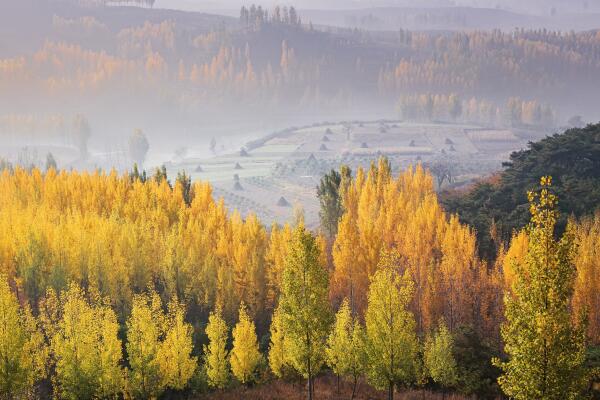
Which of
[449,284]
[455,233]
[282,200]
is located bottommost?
[282,200]

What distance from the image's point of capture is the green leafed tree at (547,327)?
26.2m

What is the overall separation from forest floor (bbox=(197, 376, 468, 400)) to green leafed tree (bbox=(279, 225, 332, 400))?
34.9 feet

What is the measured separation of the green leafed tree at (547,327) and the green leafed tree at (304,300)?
642 inches

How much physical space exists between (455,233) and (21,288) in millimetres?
55617

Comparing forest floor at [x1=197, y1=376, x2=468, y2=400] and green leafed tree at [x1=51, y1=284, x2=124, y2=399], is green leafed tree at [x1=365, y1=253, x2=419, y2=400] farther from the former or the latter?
green leafed tree at [x1=51, y1=284, x2=124, y2=399]

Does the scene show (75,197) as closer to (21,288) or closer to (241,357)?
(21,288)

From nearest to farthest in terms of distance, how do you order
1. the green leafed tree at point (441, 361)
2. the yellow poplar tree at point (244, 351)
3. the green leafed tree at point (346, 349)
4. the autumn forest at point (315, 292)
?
the autumn forest at point (315, 292) → the green leafed tree at point (346, 349) → the green leafed tree at point (441, 361) → the yellow poplar tree at point (244, 351)

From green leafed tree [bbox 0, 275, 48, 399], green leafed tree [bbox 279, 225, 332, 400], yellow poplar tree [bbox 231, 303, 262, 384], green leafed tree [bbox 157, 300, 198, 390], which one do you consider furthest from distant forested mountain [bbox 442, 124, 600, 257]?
green leafed tree [bbox 0, 275, 48, 399]

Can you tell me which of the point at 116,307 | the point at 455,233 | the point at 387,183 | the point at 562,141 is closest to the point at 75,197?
the point at 116,307

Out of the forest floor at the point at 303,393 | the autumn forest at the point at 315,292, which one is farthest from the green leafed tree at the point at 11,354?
the forest floor at the point at 303,393

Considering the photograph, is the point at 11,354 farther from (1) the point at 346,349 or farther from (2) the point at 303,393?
(1) the point at 346,349

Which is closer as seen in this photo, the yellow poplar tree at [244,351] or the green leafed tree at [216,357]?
the green leafed tree at [216,357]

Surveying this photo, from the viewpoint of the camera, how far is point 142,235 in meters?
76.7

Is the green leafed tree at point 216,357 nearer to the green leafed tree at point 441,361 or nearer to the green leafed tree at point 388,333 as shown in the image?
the green leafed tree at point 388,333
